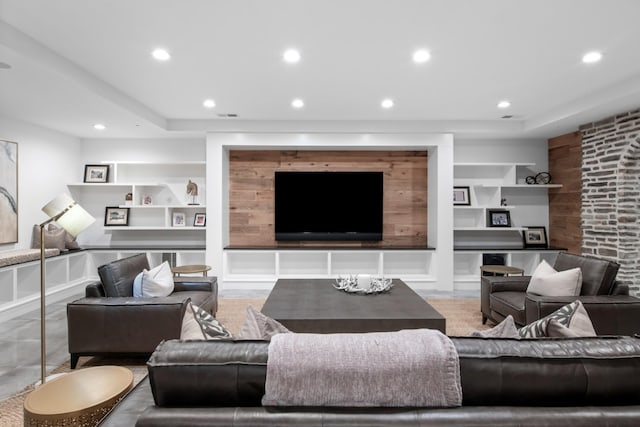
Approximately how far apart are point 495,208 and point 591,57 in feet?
9.68

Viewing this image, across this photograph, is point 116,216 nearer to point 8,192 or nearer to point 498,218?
point 8,192

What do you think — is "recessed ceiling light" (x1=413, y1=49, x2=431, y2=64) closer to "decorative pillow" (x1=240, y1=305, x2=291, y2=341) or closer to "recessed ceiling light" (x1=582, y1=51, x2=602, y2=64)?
"recessed ceiling light" (x1=582, y1=51, x2=602, y2=64)

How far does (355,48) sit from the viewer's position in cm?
292

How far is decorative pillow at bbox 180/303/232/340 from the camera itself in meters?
1.47

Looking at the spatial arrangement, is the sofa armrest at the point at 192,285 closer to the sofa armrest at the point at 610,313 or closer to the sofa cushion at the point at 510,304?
the sofa cushion at the point at 510,304

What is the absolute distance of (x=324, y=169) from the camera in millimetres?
5922

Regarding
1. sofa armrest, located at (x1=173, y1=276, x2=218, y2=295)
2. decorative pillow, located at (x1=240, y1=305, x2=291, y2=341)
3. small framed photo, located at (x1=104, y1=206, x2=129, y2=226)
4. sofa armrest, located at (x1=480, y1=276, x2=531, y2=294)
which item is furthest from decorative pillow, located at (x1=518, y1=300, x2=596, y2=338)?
small framed photo, located at (x1=104, y1=206, x2=129, y2=226)

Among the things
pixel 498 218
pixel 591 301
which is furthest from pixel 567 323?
pixel 498 218

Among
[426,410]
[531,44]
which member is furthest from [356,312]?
[531,44]

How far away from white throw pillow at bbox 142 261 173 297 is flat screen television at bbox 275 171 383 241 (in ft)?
8.74

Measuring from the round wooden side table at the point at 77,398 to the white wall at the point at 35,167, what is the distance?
150 inches

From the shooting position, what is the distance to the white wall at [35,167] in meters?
4.66

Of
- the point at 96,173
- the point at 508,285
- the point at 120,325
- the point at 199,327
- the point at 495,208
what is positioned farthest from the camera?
the point at 96,173

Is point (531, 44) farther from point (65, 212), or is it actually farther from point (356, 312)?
point (65, 212)
